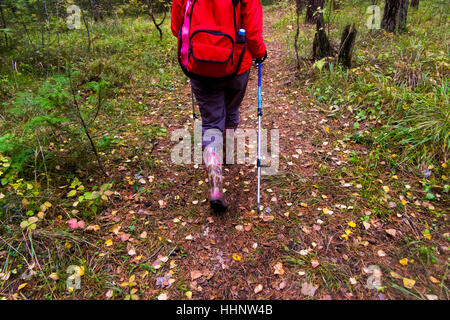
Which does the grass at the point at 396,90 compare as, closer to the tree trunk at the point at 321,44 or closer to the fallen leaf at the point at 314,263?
the tree trunk at the point at 321,44

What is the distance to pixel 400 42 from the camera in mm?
5727

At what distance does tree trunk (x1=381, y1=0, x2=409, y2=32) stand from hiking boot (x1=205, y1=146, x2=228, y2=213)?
6612mm

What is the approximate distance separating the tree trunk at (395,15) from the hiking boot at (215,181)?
661cm

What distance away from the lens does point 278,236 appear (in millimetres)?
2820

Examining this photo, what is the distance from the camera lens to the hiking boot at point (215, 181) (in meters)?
2.95

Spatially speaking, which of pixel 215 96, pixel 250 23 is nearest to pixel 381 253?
pixel 215 96

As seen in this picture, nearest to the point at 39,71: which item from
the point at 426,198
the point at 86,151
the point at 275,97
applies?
the point at 86,151

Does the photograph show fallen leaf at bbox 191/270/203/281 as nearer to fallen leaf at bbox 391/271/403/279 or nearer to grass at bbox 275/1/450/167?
fallen leaf at bbox 391/271/403/279

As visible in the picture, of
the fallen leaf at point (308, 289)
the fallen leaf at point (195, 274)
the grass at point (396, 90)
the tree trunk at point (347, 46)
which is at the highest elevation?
the tree trunk at point (347, 46)

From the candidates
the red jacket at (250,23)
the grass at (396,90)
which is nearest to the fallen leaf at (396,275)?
the grass at (396,90)

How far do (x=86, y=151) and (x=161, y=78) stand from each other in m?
3.85

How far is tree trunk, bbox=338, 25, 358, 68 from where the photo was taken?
5191 millimetres

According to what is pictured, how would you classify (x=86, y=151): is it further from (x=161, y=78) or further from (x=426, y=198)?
(x=426, y=198)
